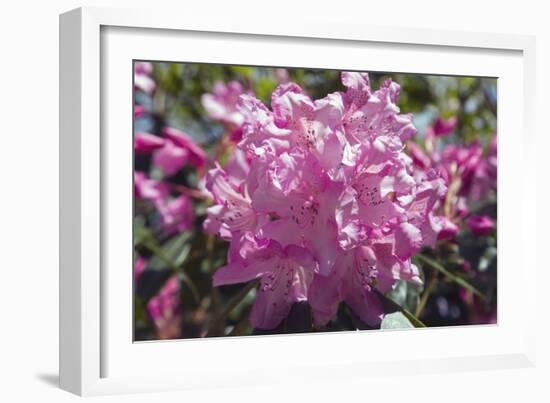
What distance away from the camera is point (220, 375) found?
115 inches

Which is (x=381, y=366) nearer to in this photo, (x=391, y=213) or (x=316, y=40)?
(x=391, y=213)

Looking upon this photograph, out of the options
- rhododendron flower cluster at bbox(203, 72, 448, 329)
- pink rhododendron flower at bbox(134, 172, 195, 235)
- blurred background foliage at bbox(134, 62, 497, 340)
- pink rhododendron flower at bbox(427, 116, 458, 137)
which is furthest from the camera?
pink rhododendron flower at bbox(427, 116, 458, 137)

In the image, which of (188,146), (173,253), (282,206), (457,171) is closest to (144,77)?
(188,146)

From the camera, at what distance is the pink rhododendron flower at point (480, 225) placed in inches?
128

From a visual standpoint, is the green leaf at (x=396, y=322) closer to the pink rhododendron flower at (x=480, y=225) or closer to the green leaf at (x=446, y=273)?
the green leaf at (x=446, y=273)

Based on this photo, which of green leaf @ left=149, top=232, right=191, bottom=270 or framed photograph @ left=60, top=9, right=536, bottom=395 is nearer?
framed photograph @ left=60, top=9, right=536, bottom=395

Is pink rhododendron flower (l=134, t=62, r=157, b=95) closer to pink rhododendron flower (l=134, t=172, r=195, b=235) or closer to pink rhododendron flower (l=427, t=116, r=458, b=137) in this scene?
pink rhododendron flower (l=134, t=172, r=195, b=235)

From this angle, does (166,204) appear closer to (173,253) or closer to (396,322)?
(173,253)

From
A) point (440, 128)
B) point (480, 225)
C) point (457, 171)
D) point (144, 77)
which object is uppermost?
point (144, 77)

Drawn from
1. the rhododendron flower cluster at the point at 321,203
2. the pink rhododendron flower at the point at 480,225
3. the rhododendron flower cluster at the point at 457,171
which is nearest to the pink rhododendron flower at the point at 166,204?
the rhododendron flower cluster at the point at 321,203

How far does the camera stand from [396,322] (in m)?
2.94

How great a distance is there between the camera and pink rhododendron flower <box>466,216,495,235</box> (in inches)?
128

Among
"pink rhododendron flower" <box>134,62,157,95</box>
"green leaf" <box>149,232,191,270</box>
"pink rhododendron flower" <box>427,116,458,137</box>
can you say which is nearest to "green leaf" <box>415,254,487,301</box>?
"pink rhododendron flower" <box>427,116,458,137</box>

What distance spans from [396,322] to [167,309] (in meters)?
0.68
